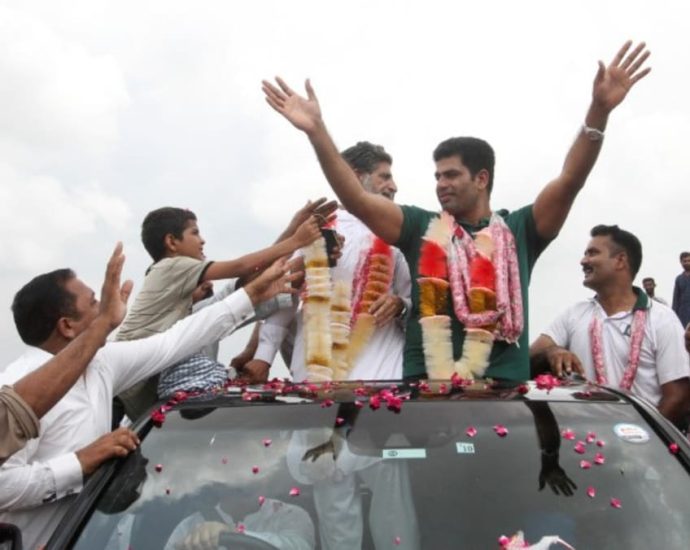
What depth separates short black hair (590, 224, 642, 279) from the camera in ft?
15.7

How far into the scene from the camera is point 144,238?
4516 millimetres

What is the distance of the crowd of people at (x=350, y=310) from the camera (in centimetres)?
306

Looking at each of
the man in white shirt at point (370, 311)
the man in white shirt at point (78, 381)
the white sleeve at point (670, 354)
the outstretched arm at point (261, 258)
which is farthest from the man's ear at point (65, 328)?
the white sleeve at point (670, 354)

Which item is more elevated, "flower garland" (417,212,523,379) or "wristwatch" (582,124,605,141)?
"wristwatch" (582,124,605,141)

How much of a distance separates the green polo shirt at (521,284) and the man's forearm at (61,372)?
1280mm

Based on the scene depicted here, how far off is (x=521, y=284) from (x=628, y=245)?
4.07 ft

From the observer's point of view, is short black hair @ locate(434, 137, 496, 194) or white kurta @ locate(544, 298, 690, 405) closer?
short black hair @ locate(434, 137, 496, 194)

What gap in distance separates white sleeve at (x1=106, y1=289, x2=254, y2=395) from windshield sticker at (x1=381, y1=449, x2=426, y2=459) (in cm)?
118

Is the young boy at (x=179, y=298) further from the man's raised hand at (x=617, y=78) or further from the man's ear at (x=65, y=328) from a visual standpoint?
the man's raised hand at (x=617, y=78)

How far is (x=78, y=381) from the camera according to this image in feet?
10.1

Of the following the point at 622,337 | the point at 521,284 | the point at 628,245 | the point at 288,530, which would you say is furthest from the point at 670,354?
the point at 288,530

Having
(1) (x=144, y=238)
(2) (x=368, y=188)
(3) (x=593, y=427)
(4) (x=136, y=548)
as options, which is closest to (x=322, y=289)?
(2) (x=368, y=188)

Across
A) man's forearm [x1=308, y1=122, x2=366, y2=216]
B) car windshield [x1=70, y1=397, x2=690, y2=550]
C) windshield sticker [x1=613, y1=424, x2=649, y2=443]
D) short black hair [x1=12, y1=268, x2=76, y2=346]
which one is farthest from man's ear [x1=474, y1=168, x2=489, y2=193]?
short black hair [x1=12, y1=268, x2=76, y2=346]

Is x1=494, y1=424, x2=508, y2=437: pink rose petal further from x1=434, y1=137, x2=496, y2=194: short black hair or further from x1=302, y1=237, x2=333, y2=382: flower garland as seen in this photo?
x1=434, y1=137, x2=496, y2=194: short black hair
